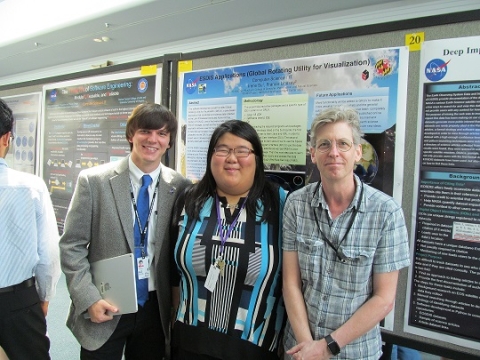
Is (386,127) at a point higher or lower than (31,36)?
lower

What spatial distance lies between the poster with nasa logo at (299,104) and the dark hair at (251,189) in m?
0.14

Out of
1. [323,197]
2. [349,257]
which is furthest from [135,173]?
[349,257]

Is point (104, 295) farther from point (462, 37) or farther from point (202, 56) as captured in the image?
point (462, 37)

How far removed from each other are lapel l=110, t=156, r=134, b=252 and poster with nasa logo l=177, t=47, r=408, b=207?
376 millimetres

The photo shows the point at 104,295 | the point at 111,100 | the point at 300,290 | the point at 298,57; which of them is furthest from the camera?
the point at 111,100

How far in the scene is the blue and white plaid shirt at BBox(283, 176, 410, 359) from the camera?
0.88 m

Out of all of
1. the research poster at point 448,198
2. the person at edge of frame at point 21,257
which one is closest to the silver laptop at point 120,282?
the person at edge of frame at point 21,257

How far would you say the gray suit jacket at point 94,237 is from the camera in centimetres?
112

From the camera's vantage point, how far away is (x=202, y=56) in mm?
1472

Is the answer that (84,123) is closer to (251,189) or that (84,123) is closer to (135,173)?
(135,173)

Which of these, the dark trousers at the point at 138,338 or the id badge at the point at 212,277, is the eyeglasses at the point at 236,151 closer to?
the id badge at the point at 212,277

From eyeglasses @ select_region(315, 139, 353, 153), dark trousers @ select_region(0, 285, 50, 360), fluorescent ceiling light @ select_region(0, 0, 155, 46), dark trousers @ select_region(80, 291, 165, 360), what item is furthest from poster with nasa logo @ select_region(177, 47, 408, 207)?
dark trousers @ select_region(0, 285, 50, 360)

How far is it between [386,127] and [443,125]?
0.54 feet

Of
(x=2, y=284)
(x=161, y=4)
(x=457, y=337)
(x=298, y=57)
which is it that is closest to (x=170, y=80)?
(x=161, y=4)
